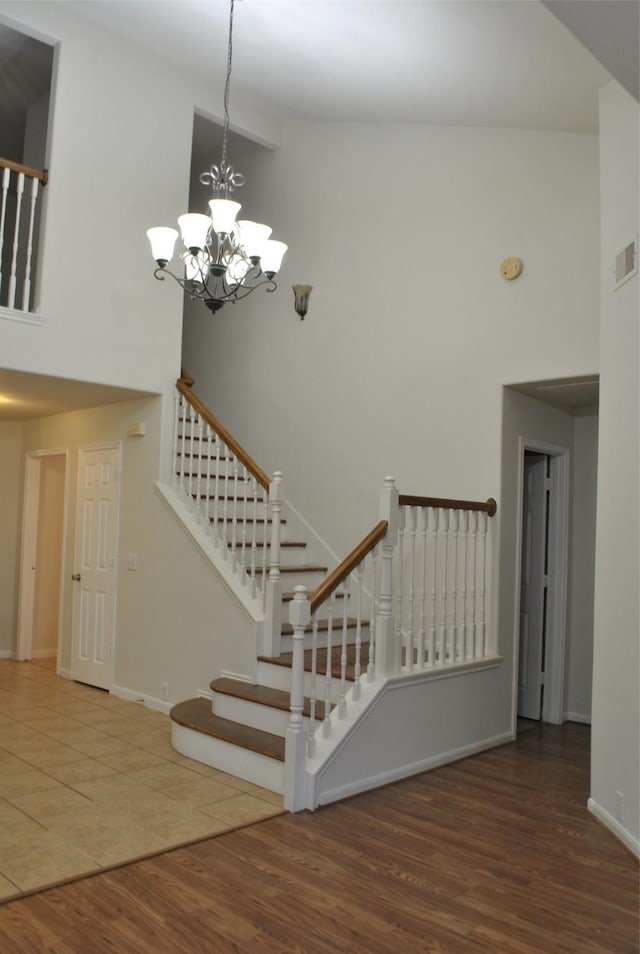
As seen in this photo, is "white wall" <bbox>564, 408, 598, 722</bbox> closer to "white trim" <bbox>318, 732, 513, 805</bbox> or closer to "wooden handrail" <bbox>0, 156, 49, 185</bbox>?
"white trim" <bbox>318, 732, 513, 805</bbox>

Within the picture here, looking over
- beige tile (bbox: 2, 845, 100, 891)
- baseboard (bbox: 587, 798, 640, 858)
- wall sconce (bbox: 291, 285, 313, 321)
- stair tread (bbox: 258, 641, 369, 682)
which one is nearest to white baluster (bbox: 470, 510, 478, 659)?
stair tread (bbox: 258, 641, 369, 682)

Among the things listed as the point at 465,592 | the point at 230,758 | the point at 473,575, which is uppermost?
the point at 473,575

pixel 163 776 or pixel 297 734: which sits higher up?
pixel 297 734

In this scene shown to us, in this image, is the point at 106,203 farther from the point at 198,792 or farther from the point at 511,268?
the point at 198,792

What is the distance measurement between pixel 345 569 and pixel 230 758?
1.27 m

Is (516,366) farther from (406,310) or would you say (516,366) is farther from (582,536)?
(582,536)

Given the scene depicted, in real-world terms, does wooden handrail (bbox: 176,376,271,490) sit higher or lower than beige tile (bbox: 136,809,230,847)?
higher

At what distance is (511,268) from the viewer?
5160 millimetres

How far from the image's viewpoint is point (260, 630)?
16.2 feet

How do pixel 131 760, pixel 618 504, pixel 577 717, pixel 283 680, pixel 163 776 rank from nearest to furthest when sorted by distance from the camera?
pixel 618 504 → pixel 163 776 → pixel 131 760 → pixel 283 680 → pixel 577 717

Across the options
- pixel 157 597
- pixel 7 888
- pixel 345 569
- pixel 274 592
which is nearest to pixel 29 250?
pixel 157 597

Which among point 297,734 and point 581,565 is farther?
point 581,565

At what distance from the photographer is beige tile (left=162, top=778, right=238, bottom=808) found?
387cm

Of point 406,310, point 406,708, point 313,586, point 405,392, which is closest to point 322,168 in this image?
point 406,310
